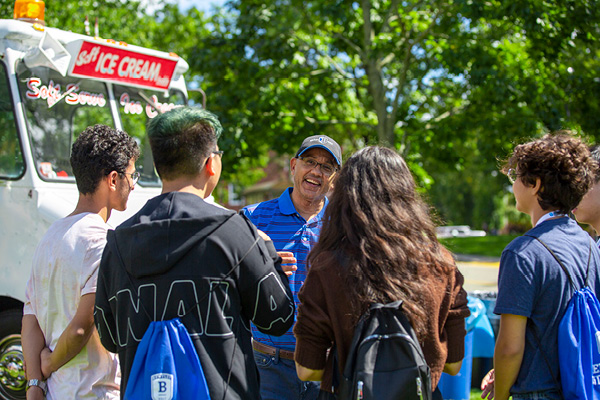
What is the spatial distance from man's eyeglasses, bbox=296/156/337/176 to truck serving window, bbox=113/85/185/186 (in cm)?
234

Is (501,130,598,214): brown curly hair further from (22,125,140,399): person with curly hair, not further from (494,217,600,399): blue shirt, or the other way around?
(22,125,140,399): person with curly hair

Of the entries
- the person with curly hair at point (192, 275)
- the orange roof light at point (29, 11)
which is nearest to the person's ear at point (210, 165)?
the person with curly hair at point (192, 275)

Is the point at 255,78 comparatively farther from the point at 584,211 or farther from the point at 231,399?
the point at 231,399

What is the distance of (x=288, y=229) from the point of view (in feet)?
10.3

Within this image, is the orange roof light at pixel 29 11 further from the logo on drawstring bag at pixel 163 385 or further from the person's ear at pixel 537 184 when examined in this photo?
the person's ear at pixel 537 184

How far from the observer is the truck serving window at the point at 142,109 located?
530 cm

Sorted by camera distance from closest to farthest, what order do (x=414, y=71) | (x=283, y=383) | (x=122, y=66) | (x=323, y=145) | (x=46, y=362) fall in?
1. (x=46, y=362)
2. (x=283, y=383)
3. (x=323, y=145)
4. (x=122, y=66)
5. (x=414, y=71)

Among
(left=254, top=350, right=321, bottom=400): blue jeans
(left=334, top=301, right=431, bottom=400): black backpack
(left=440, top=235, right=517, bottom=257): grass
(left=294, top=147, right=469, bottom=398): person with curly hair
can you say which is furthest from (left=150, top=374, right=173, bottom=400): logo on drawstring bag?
(left=440, top=235, right=517, bottom=257): grass

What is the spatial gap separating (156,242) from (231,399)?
23.5 inches

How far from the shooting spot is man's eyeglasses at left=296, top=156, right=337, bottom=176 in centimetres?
326

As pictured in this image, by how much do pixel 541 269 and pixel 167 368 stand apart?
56.5 inches

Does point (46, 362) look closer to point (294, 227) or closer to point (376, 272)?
point (294, 227)

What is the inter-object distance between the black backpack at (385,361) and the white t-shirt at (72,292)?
3.82 ft

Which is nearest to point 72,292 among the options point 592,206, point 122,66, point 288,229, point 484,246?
point 288,229
